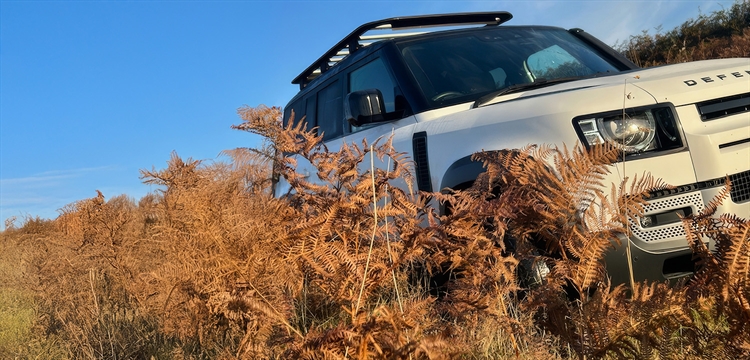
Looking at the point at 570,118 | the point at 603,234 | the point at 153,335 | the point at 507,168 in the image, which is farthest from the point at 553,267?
the point at 153,335

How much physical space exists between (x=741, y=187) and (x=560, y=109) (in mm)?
1034

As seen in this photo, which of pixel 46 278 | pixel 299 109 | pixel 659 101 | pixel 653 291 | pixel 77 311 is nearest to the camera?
pixel 653 291

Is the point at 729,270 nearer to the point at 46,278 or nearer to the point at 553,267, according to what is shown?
the point at 553,267

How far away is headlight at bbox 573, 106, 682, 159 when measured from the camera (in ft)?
11.4

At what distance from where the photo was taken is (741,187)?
3537 mm

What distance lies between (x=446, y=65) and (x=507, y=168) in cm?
289

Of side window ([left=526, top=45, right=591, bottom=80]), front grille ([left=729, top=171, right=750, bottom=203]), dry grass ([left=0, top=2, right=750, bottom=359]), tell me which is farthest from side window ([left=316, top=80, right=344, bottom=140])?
front grille ([left=729, top=171, right=750, bottom=203])

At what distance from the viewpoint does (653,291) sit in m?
2.10

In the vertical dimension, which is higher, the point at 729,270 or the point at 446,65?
the point at 446,65

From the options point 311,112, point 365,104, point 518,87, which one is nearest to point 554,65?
point 518,87

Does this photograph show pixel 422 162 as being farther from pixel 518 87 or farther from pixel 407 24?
pixel 407 24

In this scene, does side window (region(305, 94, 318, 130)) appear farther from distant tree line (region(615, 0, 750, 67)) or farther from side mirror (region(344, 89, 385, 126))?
distant tree line (region(615, 0, 750, 67))

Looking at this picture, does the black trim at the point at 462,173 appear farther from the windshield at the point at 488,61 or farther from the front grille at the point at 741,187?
the front grille at the point at 741,187

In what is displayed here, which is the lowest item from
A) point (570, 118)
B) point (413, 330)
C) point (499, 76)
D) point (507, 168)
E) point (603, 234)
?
point (413, 330)
